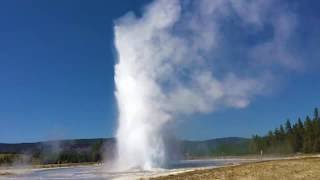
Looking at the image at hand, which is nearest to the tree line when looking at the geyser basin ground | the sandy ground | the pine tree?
the pine tree

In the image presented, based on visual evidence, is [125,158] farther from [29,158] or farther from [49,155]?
[29,158]

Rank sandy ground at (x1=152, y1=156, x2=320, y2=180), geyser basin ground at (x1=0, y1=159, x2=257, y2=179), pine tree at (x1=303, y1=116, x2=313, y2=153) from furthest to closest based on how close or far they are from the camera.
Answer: pine tree at (x1=303, y1=116, x2=313, y2=153) → geyser basin ground at (x1=0, y1=159, x2=257, y2=179) → sandy ground at (x1=152, y1=156, x2=320, y2=180)

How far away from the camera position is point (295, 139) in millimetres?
130750

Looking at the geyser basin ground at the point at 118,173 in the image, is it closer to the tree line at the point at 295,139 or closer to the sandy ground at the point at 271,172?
the sandy ground at the point at 271,172

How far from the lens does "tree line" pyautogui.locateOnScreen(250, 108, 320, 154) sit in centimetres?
12128

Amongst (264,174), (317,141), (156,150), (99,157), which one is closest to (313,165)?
(264,174)

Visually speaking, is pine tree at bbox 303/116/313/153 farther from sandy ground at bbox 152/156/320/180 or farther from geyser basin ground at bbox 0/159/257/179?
sandy ground at bbox 152/156/320/180

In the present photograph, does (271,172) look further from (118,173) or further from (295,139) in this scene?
(295,139)

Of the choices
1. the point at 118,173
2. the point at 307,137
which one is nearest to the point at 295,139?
the point at 307,137

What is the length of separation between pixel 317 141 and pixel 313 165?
8797 centimetres

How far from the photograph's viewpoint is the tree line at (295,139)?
121275 mm

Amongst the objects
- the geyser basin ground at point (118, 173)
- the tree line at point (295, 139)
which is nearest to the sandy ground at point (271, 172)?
the geyser basin ground at point (118, 173)

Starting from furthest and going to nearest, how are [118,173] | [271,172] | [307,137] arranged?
[307,137] → [118,173] → [271,172]

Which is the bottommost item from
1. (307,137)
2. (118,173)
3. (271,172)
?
(271,172)
